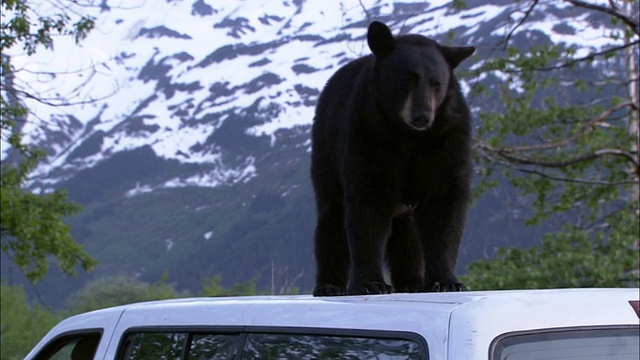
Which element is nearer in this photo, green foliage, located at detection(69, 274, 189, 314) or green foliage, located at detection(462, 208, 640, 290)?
green foliage, located at detection(69, 274, 189, 314)

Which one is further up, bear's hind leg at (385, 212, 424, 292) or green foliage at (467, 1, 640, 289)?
bear's hind leg at (385, 212, 424, 292)

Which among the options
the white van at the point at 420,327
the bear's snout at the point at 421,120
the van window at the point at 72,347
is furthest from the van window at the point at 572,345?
the van window at the point at 72,347

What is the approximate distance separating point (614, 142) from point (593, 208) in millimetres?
1690

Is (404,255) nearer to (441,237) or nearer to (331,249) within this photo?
(331,249)

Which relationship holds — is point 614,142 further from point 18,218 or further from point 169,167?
point 169,167

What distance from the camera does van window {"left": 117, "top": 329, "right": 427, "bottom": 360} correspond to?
2676 millimetres

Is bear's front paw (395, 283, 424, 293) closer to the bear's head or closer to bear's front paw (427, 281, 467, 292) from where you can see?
bear's front paw (427, 281, 467, 292)

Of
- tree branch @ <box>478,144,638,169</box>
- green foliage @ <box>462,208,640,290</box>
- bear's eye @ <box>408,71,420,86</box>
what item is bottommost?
green foliage @ <box>462,208,640,290</box>

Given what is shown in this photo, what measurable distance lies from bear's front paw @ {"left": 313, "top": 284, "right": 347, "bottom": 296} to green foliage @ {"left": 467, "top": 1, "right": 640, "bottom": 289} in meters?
11.3

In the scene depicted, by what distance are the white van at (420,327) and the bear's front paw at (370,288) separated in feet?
3.11

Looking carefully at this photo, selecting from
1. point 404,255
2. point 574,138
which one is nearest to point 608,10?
point 574,138

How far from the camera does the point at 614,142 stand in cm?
1766

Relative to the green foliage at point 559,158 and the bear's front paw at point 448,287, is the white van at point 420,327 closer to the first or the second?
the bear's front paw at point 448,287

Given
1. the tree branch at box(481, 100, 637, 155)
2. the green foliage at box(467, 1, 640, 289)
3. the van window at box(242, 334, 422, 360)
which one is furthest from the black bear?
the tree branch at box(481, 100, 637, 155)
